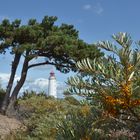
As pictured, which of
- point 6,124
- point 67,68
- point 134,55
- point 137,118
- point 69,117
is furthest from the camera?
point 67,68

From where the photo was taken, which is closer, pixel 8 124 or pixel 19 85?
pixel 8 124

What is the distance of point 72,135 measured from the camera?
4402 millimetres

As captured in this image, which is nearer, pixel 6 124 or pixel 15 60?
pixel 6 124

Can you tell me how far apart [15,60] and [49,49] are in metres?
2.25

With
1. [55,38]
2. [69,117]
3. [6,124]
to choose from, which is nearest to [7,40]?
[55,38]

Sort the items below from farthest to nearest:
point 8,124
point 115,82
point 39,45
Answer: point 39,45
point 8,124
point 115,82

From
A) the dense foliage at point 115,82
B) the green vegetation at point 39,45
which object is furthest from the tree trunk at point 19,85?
the dense foliage at point 115,82

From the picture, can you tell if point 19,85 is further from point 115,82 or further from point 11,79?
point 115,82

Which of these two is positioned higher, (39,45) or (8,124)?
(39,45)

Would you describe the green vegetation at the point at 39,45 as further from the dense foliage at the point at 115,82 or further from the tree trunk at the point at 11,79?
Result: the dense foliage at the point at 115,82

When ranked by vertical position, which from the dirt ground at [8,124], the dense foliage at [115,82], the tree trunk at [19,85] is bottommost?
the dense foliage at [115,82]

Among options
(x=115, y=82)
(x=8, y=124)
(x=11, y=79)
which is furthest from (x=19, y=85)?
(x=115, y=82)

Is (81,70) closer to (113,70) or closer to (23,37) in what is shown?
(113,70)

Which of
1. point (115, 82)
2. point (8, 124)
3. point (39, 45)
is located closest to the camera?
point (115, 82)
